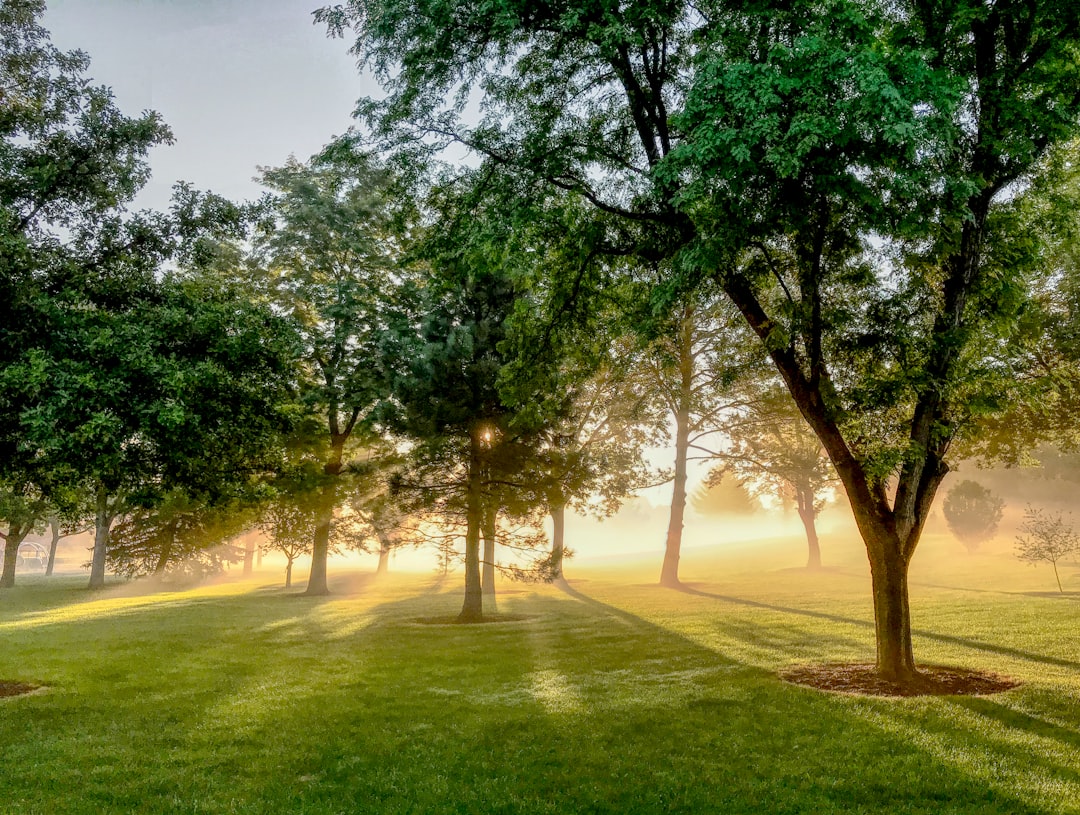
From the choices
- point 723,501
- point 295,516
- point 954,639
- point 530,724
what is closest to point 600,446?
point 295,516

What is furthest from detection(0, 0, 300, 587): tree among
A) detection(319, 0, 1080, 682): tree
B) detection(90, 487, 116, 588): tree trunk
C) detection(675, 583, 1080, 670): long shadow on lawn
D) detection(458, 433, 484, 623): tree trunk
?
detection(90, 487, 116, 588): tree trunk

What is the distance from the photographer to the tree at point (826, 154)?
8.45 m

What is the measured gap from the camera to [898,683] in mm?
10961

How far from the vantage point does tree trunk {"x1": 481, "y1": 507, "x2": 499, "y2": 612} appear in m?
21.9

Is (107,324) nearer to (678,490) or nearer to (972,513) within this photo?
A: (678,490)

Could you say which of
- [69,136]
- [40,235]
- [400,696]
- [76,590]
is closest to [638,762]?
[400,696]

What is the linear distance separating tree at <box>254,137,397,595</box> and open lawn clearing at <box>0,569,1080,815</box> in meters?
11.5

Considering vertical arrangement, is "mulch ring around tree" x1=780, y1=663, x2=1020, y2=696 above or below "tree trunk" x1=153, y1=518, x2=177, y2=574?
below

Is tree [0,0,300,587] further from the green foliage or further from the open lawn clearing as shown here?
the green foliage

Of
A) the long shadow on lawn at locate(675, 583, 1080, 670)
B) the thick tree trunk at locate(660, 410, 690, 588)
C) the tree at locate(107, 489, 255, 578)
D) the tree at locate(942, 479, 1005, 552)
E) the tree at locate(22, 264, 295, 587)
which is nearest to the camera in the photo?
the tree at locate(22, 264, 295, 587)

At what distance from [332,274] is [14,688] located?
70.3 ft

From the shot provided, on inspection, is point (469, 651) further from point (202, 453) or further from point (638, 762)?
point (638, 762)

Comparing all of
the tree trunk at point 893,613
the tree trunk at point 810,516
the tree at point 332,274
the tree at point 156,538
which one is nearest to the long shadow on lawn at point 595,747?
the tree trunk at point 893,613

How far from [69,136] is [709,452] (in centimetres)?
2947
